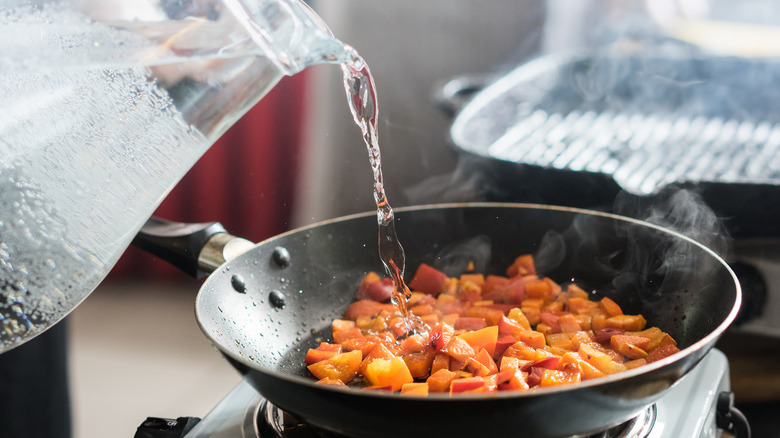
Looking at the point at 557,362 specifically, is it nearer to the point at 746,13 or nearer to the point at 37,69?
the point at 37,69

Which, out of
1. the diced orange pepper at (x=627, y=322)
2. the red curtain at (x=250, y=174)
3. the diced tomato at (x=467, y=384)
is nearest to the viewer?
the diced tomato at (x=467, y=384)

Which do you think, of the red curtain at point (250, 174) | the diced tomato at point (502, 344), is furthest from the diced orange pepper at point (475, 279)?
the red curtain at point (250, 174)

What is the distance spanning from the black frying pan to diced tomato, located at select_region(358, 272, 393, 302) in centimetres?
2

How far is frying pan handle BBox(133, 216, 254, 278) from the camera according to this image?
989 mm

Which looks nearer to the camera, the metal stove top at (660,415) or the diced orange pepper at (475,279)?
the metal stove top at (660,415)

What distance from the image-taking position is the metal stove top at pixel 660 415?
2.80 ft

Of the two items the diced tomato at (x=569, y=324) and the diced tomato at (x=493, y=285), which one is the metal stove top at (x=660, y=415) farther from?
the diced tomato at (x=493, y=285)

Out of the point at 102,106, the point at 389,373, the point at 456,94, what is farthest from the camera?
the point at 456,94

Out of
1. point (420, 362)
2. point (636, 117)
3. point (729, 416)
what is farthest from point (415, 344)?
point (636, 117)

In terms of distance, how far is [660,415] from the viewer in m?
0.88

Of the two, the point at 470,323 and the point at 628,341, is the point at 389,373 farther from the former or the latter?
the point at 628,341

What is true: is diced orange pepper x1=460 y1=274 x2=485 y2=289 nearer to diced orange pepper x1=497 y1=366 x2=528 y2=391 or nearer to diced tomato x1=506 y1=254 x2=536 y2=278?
diced tomato x1=506 y1=254 x2=536 y2=278

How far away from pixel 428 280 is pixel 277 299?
0.86 feet

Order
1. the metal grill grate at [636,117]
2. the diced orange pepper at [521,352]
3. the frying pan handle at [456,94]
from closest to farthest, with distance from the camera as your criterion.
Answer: the diced orange pepper at [521,352], the metal grill grate at [636,117], the frying pan handle at [456,94]
